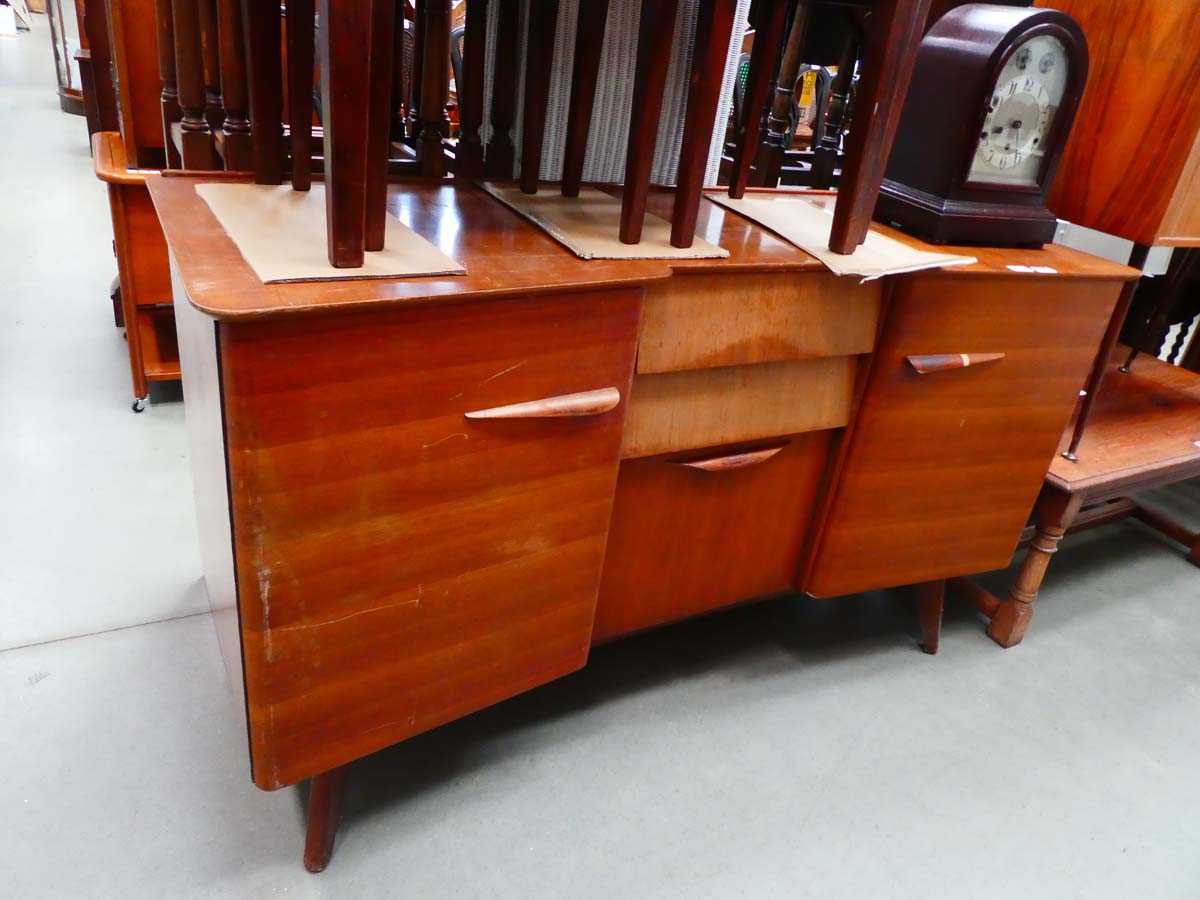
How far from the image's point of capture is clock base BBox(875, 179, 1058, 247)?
1160 mm

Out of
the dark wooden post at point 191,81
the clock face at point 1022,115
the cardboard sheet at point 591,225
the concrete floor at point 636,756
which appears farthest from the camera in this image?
the dark wooden post at point 191,81

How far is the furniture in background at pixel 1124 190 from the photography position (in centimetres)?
120

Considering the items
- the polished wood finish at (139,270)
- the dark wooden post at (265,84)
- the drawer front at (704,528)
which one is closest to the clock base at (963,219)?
the drawer front at (704,528)

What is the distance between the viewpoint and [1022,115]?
1.15 m

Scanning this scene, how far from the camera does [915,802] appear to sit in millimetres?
1178

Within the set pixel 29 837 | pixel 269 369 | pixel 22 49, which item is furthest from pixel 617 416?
pixel 22 49

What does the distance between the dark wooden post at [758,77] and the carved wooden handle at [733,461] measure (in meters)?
0.40

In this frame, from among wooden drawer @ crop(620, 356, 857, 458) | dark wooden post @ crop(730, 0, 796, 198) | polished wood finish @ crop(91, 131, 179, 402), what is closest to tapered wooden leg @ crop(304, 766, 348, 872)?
wooden drawer @ crop(620, 356, 857, 458)

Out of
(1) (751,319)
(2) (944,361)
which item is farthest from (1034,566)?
(1) (751,319)

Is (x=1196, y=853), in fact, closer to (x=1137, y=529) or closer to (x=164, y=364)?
(x=1137, y=529)

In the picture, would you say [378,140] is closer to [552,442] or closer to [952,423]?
[552,442]

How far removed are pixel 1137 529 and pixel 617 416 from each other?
1.69 metres

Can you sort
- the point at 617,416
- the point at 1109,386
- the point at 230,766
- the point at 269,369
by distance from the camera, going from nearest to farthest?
1. the point at 269,369
2. the point at 617,416
3. the point at 230,766
4. the point at 1109,386

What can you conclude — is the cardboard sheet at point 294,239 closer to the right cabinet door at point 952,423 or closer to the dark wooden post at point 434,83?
the dark wooden post at point 434,83
